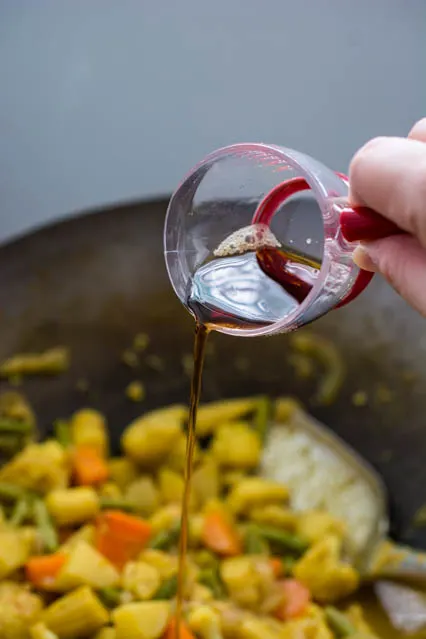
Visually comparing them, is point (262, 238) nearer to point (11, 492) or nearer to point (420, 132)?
point (420, 132)

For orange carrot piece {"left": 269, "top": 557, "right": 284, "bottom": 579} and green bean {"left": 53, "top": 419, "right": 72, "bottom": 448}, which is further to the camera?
green bean {"left": 53, "top": 419, "right": 72, "bottom": 448}

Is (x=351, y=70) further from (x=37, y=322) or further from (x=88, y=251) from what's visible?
(x=37, y=322)

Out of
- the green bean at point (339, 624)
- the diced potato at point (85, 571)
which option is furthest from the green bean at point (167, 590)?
the green bean at point (339, 624)

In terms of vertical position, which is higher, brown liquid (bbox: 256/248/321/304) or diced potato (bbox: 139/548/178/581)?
brown liquid (bbox: 256/248/321/304)

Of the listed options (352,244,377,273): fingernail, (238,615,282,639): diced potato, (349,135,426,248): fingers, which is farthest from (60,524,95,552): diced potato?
(349,135,426,248): fingers

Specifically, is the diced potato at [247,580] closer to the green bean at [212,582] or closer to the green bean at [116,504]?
the green bean at [212,582]

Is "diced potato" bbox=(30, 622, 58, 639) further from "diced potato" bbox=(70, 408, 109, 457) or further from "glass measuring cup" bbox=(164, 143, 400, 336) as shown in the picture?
"glass measuring cup" bbox=(164, 143, 400, 336)

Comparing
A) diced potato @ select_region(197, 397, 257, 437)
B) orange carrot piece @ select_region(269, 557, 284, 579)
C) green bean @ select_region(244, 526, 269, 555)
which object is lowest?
orange carrot piece @ select_region(269, 557, 284, 579)

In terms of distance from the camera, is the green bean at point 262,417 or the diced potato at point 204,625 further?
the green bean at point 262,417
